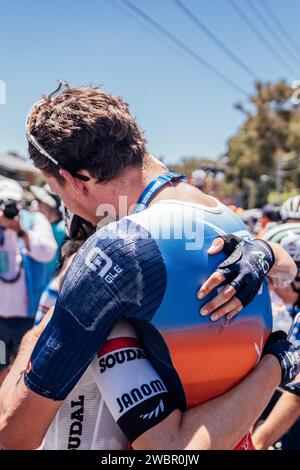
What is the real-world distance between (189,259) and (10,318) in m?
3.99

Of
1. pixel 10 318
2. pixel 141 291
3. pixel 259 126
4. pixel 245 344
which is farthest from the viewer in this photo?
pixel 259 126

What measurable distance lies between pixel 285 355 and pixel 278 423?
0.88 m

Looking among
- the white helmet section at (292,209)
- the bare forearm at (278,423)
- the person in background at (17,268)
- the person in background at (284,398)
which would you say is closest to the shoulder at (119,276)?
the person in background at (284,398)

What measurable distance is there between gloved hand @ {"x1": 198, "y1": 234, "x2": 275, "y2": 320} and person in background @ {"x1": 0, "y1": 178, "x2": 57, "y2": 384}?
12.1 ft

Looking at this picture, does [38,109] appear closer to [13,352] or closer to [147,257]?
[147,257]

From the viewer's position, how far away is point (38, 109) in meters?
1.61

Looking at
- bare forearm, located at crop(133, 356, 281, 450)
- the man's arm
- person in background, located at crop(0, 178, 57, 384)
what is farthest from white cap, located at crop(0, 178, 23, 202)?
bare forearm, located at crop(133, 356, 281, 450)

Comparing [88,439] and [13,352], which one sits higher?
[88,439]

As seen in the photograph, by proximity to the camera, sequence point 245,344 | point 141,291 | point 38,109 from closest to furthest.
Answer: point 141,291, point 245,344, point 38,109

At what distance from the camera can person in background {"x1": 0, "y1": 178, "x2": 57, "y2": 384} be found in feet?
16.1

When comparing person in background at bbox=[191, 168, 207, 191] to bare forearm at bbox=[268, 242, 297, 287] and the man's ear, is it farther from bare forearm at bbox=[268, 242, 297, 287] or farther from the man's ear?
the man's ear

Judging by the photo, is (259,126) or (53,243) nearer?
(53,243)

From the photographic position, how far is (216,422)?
1.31 meters

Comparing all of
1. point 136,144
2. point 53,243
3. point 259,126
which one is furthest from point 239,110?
point 136,144
